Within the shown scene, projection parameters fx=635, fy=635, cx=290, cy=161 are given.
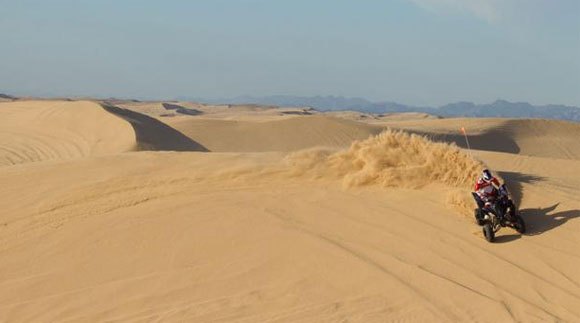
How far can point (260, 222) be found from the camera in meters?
7.18

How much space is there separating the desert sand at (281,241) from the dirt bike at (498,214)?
0.42ft

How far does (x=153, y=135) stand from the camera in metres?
21.6

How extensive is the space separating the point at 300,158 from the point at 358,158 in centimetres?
88

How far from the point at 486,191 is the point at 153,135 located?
16.4 meters

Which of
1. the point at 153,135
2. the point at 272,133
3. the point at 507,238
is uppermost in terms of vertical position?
the point at 507,238

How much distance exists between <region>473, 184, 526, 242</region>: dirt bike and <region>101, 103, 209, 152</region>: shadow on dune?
1339 cm

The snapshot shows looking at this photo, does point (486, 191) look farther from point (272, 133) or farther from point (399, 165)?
point (272, 133)

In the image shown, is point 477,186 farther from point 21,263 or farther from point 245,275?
point 21,263

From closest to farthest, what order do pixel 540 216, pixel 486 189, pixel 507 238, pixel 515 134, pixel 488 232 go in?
pixel 488 232, pixel 507 238, pixel 486 189, pixel 540 216, pixel 515 134

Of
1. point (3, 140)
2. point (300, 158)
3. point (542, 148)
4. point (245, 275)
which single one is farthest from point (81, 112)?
point (542, 148)

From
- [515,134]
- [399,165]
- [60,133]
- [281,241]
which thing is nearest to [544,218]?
[399,165]

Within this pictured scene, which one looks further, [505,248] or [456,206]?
[456,206]

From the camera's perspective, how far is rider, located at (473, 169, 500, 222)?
261 inches

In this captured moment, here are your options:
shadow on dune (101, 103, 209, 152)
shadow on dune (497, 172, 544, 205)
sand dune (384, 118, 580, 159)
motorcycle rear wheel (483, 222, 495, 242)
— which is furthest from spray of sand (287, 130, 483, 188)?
sand dune (384, 118, 580, 159)
